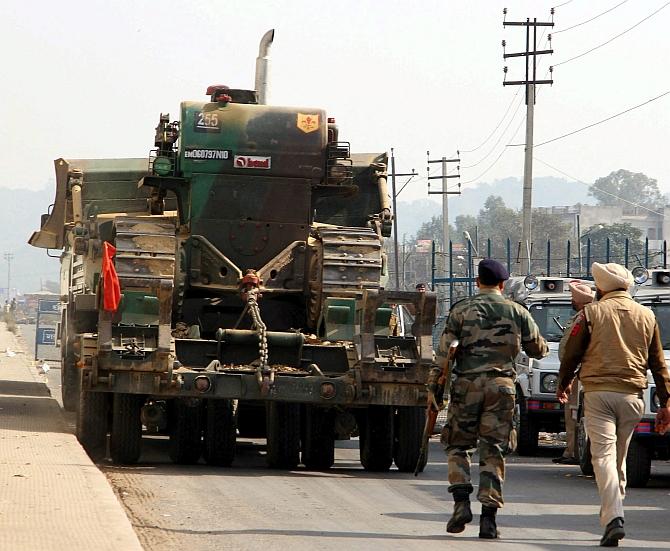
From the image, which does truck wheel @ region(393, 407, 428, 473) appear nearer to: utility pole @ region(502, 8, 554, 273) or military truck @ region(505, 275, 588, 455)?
military truck @ region(505, 275, 588, 455)

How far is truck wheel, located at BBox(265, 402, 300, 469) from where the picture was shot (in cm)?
1495

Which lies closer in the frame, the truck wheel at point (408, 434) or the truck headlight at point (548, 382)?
the truck wheel at point (408, 434)

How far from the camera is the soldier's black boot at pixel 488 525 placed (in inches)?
405

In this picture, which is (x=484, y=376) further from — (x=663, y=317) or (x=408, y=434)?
(x=663, y=317)

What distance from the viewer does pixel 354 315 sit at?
15.9 m

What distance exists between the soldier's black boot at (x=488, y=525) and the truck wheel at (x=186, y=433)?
4.99 m

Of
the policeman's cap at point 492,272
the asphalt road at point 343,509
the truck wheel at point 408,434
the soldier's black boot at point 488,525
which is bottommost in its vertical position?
the asphalt road at point 343,509

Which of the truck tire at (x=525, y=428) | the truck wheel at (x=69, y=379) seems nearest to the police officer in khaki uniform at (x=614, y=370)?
the truck tire at (x=525, y=428)

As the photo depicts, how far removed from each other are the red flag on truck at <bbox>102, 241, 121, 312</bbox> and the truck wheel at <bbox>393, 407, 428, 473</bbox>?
3.00m

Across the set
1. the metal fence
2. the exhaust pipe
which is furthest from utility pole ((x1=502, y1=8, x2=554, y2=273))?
the exhaust pipe

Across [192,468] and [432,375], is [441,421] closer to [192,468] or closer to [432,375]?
[192,468]

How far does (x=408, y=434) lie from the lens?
15094 millimetres

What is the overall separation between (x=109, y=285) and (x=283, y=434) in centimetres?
224

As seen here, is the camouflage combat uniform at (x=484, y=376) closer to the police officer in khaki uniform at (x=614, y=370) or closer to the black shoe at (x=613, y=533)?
the police officer in khaki uniform at (x=614, y=370)
